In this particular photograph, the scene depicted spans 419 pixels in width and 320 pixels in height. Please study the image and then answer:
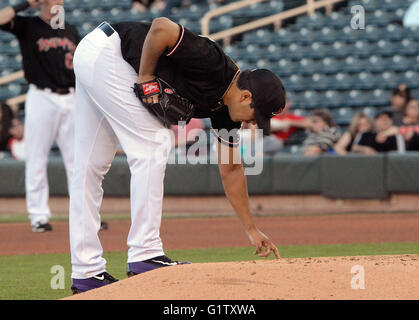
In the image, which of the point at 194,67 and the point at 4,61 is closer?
the point at 194,67

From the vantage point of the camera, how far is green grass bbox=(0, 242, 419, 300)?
5.51 m

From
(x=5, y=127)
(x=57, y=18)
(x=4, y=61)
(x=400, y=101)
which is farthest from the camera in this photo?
(x=4, y=61)

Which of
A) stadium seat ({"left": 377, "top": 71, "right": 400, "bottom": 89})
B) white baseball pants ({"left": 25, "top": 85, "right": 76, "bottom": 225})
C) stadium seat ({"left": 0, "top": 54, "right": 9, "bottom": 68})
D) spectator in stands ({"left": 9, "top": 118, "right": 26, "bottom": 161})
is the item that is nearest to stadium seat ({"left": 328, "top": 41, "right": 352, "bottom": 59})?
stadium seat ({"left": 377, "top": 71, "right": 400, "bottom": 89})

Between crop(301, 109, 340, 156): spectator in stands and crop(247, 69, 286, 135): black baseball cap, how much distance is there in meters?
8.07

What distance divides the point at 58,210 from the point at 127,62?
841cm

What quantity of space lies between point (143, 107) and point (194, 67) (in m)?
0.39

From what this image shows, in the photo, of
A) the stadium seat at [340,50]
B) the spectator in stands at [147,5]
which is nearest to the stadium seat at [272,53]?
the stadium seat at [340,50]

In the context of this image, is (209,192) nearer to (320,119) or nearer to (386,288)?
(320,119)

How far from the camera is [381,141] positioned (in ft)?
→ 40.4

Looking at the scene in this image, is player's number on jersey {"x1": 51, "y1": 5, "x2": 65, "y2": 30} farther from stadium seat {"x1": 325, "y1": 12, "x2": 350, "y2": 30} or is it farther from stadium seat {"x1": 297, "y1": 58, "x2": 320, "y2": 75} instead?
stadium seat {"x1": 325, "y1": 12, "x2": 350, "y2": 30}

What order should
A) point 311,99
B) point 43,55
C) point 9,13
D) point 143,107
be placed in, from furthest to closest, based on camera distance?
point 311,99
point 43,55
point 9,13
point 143,107

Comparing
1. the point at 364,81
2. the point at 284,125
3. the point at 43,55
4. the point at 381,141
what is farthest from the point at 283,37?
the point at 43,55

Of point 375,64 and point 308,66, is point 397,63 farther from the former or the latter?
point 308,66
